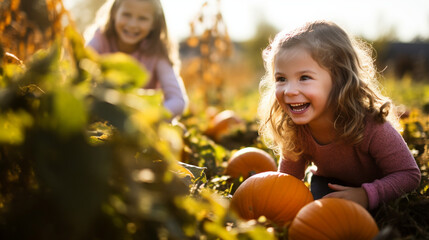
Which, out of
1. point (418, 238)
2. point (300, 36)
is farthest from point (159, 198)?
point (300, 36)

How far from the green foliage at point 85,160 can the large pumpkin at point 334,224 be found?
0.41 m

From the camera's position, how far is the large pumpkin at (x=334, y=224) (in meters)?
1.36

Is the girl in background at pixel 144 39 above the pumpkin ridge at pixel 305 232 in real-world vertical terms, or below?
above

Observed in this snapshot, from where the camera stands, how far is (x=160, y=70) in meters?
3.88

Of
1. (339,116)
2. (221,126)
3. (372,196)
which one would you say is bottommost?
(221,126)

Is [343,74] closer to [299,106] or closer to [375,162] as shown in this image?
[299,106]

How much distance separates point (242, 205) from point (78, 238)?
3.21 ft

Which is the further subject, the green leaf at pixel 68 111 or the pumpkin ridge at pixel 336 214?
the pumpkin ridge at pixel 336 214

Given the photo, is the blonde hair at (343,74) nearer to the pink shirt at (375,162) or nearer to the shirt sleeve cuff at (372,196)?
the pink shirt at (375,162)

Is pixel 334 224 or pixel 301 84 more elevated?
pixel 301 84

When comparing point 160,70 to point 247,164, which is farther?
point 160,70

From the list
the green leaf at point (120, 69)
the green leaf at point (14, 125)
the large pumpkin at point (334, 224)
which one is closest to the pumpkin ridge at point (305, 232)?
the large pumpkin at point (334, 224)

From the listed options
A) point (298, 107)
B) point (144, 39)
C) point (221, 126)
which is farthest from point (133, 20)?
point (298, 107)

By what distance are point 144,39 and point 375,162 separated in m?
2.76
